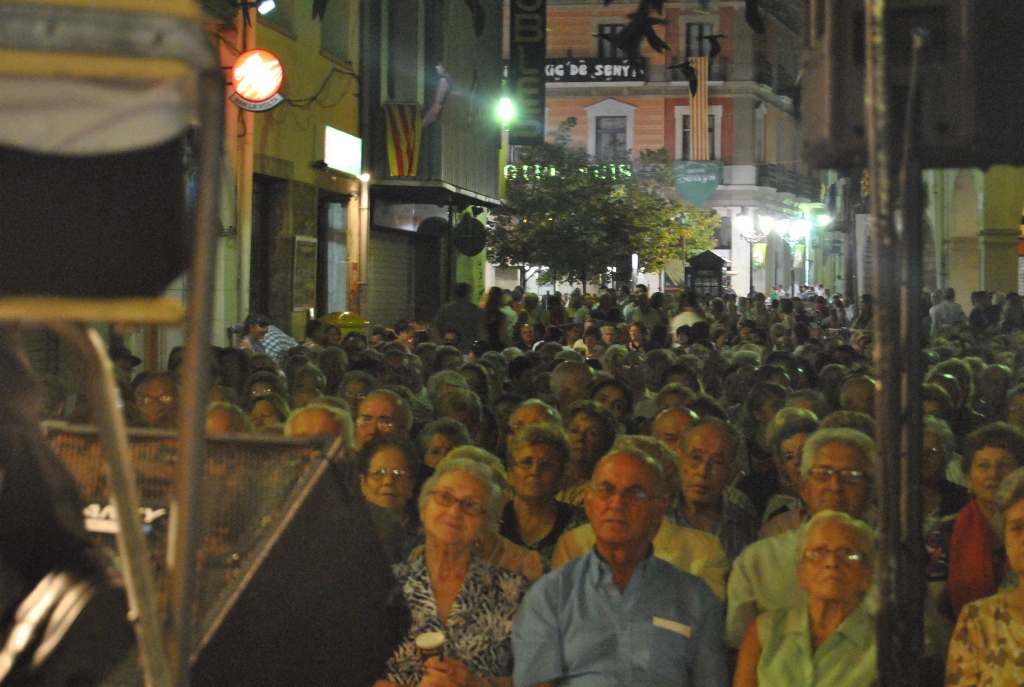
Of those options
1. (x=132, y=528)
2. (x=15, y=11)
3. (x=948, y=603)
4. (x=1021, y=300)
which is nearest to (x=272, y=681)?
(x=132, y=528)

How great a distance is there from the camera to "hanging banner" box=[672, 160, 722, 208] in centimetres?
4306

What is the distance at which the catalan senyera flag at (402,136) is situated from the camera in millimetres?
20938

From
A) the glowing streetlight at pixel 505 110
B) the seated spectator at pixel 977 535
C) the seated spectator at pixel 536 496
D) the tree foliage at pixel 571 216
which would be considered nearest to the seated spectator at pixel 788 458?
the seated spectator at pixel 977 535

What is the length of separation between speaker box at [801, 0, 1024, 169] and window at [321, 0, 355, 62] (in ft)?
56.6

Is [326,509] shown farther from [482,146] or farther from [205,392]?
[482,146]

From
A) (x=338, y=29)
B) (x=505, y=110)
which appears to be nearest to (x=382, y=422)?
(x=338, y=29)

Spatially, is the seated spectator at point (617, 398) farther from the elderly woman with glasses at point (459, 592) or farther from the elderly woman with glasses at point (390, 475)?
the elderly woman with glasses at point (459, 592)

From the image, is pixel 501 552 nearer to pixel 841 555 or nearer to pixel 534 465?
pixel 534 465

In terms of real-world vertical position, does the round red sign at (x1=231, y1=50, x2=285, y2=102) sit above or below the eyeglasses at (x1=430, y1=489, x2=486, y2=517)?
above

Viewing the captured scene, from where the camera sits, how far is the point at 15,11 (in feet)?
5.93

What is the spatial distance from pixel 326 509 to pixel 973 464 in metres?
3.67

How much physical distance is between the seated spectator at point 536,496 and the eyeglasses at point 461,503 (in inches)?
41.0

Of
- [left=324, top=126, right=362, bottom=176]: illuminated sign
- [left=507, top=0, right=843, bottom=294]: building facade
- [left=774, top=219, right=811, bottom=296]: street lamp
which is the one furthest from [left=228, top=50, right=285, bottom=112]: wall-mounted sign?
[left=774, top=219, right=811, bottom=296]: street lamp

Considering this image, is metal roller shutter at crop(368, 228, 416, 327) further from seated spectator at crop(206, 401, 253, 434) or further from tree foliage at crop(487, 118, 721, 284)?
seated spectator at crop(206, 401, 253, 434)
